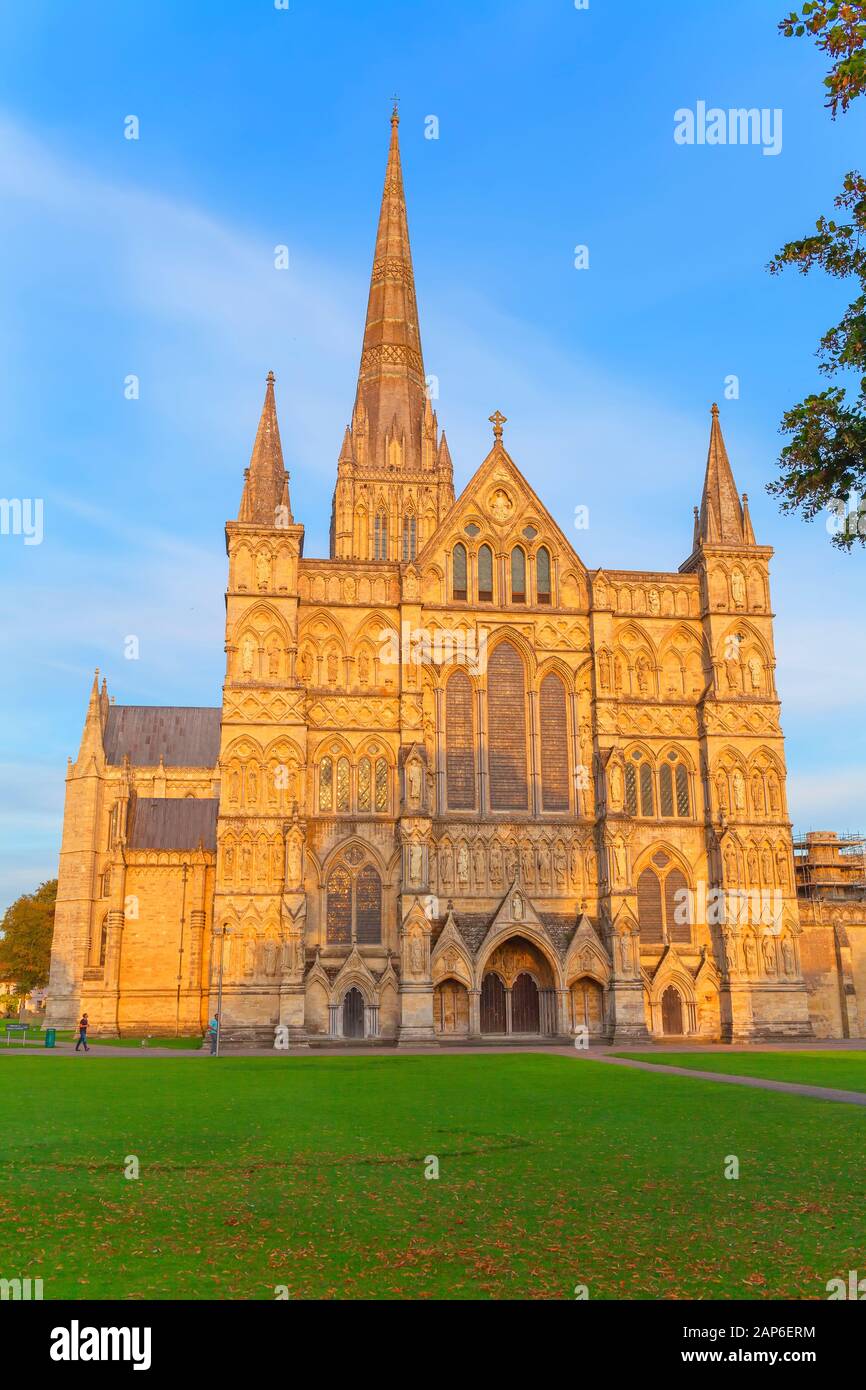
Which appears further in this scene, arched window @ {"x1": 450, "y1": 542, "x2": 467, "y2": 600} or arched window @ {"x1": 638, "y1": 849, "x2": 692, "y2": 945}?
arched window @ {"x1": 450, "y1": 542, "x2": 467, "y2": 600}

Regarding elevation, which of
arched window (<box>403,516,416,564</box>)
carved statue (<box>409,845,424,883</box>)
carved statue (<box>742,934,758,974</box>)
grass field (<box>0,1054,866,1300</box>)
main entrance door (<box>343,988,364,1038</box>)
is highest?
arched window (<box>403,516,416,564</box>)

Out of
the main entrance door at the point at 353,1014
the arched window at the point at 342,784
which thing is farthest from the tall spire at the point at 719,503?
the main entrance door at the point at 353,1014

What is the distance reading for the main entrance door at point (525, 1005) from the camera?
161 ft

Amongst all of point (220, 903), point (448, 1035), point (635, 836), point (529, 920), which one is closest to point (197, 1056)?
point (220, 903)

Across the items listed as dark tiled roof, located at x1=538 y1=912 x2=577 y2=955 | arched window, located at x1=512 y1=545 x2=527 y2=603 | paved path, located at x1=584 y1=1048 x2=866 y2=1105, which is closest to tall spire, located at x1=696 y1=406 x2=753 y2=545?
arched window, located at x1=512 y1=545 x2=527 y2=603

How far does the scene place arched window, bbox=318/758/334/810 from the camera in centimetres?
4988

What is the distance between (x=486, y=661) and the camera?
52.5 metres

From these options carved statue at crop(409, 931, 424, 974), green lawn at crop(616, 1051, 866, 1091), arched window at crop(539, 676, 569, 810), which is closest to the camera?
green lawn at crop(616, 1051, 866, 1091)

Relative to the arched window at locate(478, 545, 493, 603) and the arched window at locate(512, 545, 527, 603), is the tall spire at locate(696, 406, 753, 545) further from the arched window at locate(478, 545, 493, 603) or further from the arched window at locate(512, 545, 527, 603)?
the arched window at locate(478, 545, 493, 603)

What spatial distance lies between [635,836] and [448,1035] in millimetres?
11796

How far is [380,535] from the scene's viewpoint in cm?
8062

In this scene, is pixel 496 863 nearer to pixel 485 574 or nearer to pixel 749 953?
pixel 749 953

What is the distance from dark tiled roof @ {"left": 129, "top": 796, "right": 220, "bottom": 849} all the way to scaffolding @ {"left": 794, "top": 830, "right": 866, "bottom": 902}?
34657 mm

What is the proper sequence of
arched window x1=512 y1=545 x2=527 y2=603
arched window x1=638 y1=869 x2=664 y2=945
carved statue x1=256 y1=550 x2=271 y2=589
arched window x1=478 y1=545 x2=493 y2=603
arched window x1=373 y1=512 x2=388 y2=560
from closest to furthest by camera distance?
1. arched window x1=638 y1=869 x2=664 y2=945
2. carved statue x1=256 y1=550 x2=271 y2=589
3. arched window x1=478 y1=545 x2=493 y2=603
4. arched window x1=512 y1=545 x2=527 y2=603
5. arched window x1=373 y1=512 x2=388 y2=560
